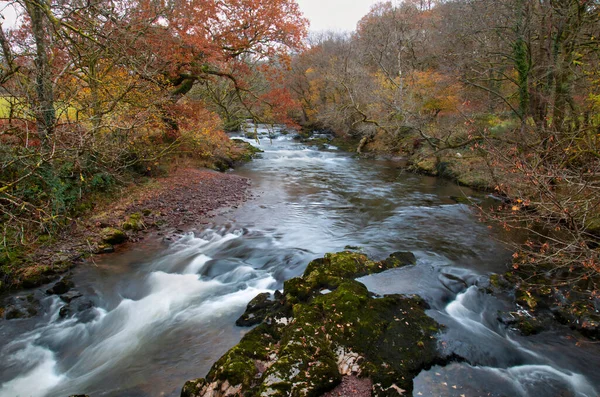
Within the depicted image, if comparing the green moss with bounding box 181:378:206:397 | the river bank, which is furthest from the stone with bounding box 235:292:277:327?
the river bank

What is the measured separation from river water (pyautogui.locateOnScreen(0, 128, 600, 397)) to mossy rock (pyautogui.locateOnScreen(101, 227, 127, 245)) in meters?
0.59

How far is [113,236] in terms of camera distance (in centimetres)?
930

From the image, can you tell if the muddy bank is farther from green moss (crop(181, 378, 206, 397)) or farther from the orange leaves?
the orange leaves

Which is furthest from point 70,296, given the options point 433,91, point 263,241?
point 433,91

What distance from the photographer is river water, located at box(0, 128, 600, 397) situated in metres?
5.04

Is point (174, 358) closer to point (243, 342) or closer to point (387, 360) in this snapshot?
point (243, 342)

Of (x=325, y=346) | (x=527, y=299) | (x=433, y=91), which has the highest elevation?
(x=433, y=91)

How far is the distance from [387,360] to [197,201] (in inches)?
405

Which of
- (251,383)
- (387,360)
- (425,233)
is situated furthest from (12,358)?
(425,233)

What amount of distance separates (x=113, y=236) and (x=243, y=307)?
183 inches

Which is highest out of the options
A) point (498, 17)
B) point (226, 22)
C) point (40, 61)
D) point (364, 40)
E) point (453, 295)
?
point (364, 40)

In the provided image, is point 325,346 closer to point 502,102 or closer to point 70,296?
point 70,296

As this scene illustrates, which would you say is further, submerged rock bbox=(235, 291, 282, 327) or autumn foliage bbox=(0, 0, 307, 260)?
autumn foliage bbox=(0, 0, 307, 260)

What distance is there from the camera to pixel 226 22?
15.5 meters
